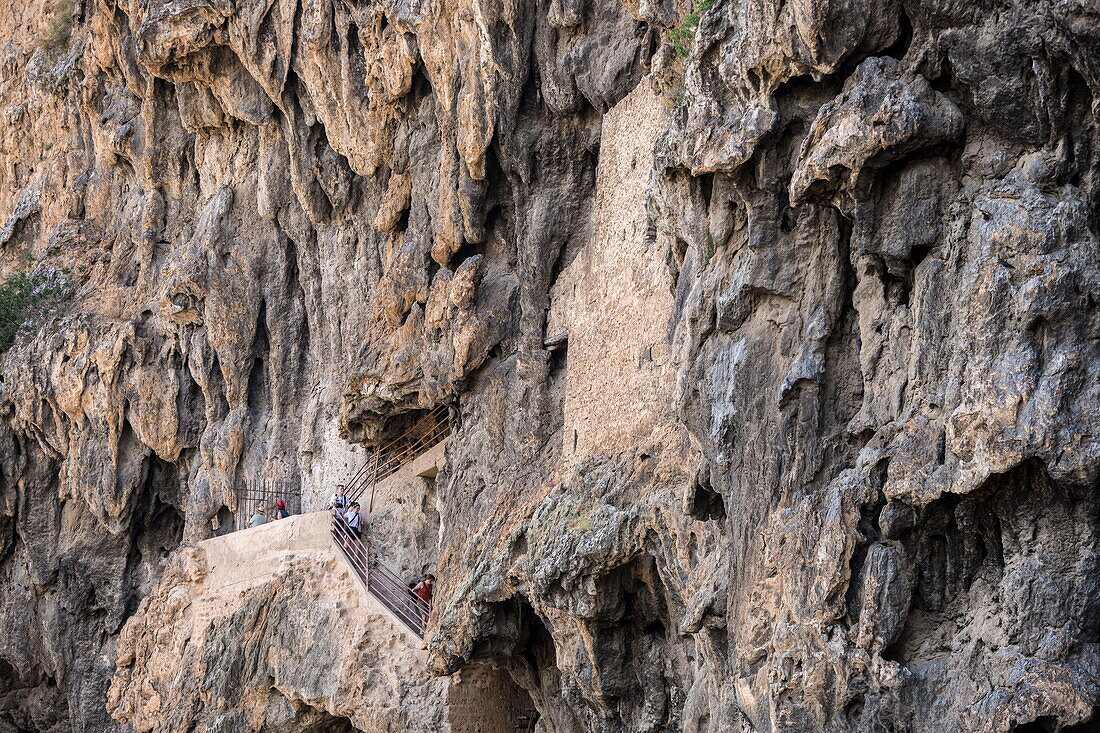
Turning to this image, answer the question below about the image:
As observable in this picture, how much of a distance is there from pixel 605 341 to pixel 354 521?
691 cm

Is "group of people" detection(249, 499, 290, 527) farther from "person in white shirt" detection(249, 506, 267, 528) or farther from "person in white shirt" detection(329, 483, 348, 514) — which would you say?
"person in white shirt" detection(329, 483, 348, 514)

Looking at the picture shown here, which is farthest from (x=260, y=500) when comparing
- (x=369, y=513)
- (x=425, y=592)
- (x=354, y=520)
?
(x=425, y=592)

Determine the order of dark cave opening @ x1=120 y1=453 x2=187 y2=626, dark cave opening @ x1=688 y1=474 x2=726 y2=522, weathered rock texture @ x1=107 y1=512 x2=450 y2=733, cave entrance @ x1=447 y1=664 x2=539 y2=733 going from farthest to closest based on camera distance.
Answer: dark cave opening @ x1=120 y1=453 x2=187 y2=626, weathered rock texture @ x1=107 y1=512 x2=450 y2=733, cave entrance @ x1=447 y1=664 x2=539 y2=733, dark cave opening @ x1=688 y1=474 x2=726 y2=522

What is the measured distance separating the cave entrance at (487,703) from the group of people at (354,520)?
1.32m

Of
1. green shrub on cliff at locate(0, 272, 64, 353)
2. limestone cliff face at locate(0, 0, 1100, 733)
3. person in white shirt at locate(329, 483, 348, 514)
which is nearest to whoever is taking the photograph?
limestone cliff face at locate(0, 0, 1100, 733)

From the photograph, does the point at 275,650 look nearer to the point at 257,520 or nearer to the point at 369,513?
the point at 369,513

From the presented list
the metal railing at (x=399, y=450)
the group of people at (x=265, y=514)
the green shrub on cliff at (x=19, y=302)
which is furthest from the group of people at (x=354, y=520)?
the green shrub on cliff at (x=19, y=302)

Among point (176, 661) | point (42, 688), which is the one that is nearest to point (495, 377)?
point (176, 661)

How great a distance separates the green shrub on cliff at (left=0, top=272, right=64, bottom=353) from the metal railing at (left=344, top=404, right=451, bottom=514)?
11.3 metres

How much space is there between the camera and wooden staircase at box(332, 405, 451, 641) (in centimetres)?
1905

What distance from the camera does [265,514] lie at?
2450 centimetres

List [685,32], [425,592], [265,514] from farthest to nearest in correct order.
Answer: [265,514], [425,592], [685,32]

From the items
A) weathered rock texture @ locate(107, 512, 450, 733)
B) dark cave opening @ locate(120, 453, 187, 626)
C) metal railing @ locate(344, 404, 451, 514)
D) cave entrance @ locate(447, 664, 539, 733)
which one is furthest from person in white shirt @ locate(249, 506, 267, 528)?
cave entrance @ locate(447, 664, 539, 733)

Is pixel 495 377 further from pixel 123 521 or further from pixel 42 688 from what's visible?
pixel 42 688
